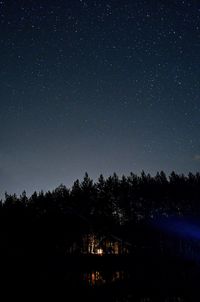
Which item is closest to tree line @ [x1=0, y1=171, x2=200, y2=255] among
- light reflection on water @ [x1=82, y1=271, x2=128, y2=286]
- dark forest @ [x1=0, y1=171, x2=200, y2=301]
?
dark forest @ [x1=0, y1=171, x2=200, y2=301]

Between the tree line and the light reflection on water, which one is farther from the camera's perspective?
the tree line

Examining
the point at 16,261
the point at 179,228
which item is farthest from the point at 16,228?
the point at 179,228

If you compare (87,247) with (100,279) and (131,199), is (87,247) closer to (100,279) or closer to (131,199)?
(100,279)

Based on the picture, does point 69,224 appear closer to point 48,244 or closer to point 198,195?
point 48,244

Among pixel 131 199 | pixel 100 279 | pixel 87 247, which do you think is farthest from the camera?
pixel 131 199

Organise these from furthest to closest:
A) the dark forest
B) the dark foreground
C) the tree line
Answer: the tree line → the dark forest → the dark foreground

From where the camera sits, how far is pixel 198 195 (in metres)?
63.4

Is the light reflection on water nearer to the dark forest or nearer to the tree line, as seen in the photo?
the dark forest

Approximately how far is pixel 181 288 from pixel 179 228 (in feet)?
83.7

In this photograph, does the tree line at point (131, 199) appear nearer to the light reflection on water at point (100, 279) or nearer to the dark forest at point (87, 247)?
the dark forest at point (87, 247)

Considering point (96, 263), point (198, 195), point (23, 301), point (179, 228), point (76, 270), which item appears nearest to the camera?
point (23, 301)

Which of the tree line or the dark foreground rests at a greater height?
the tree line

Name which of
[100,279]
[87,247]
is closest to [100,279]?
[100,279]

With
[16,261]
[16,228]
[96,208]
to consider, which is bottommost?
[16,261]
